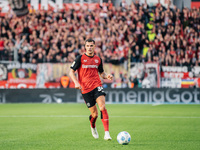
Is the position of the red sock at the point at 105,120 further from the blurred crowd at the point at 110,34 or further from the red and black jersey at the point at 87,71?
the blurred crowd at the point at 110,34

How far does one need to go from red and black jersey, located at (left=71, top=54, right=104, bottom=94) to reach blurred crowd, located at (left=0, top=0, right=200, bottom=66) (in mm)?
15340

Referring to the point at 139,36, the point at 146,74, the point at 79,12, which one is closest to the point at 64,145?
the point at 146,74

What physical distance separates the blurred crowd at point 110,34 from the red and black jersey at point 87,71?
15.3 metres

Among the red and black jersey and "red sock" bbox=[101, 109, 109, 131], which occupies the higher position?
the red and black jersey

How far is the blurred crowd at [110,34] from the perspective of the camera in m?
25.8

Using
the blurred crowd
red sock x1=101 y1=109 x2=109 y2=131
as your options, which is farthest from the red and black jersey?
the blurred crowd

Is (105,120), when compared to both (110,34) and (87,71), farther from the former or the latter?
(110,34)

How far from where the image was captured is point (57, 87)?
2523cm

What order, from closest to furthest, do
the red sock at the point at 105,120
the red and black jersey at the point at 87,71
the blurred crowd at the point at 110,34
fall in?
the red sock at the point at 105,120 < the red and black jersey at the point at 87,71 < the blurred crowd at the point at 110,34

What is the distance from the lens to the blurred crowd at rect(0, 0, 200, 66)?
25.8 m

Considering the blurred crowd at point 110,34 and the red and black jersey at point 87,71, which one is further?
the blurred crowd at point 110,34

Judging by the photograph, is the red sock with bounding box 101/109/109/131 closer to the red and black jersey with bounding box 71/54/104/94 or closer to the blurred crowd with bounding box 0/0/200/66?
the red and black jersey with bounding box 71/54/104/94

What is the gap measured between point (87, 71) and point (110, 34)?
18.5 meters

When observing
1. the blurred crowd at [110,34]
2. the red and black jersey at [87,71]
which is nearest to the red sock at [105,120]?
the red and black jersey at [87,71]
